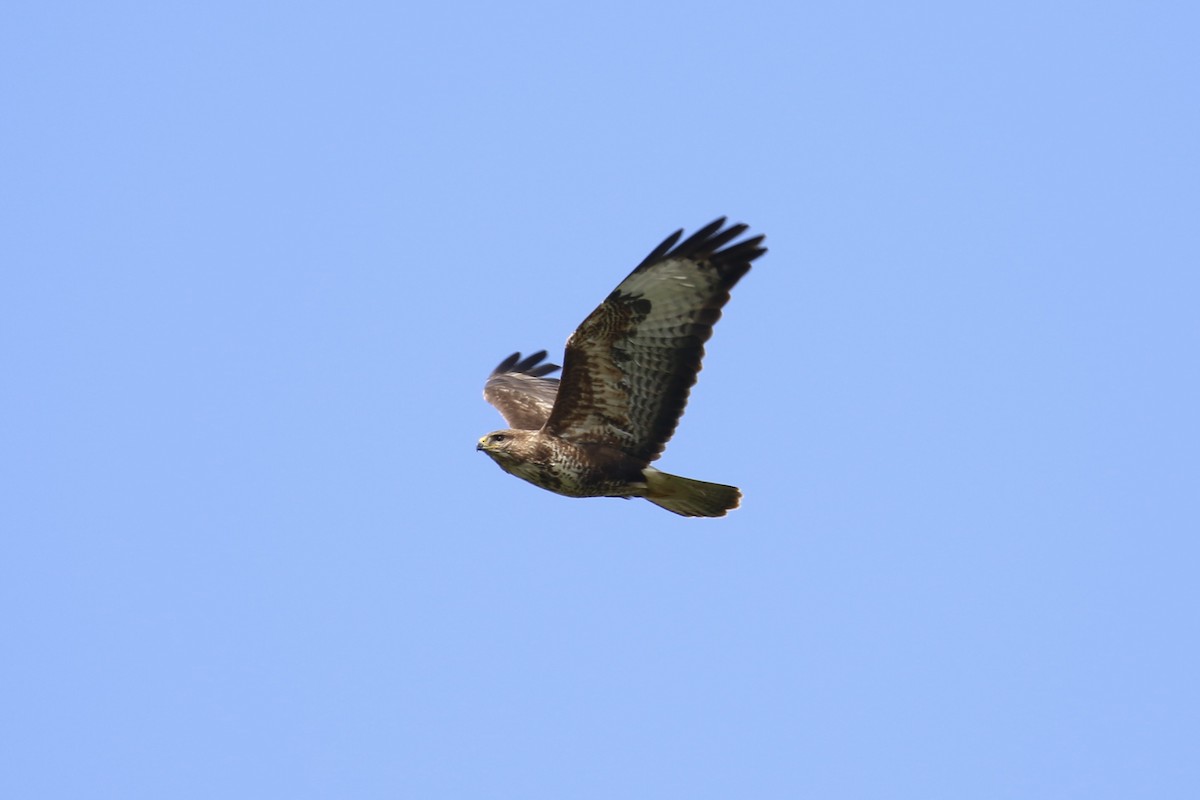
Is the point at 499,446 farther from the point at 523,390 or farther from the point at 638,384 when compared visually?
the point at 523,390

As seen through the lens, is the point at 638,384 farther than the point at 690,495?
No

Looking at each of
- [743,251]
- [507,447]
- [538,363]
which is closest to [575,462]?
[507,447]

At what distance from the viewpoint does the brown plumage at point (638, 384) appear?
10.0m

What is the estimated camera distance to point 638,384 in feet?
34.1

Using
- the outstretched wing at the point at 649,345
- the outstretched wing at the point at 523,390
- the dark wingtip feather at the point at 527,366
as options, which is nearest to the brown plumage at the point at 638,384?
the outstretched wing at the point at 649,345

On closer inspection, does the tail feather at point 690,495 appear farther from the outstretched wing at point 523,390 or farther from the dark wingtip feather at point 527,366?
the dark wingtip feather at point 527,366

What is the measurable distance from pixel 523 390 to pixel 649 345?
124 inches

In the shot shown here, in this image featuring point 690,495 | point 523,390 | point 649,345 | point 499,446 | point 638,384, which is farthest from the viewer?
point 523,390

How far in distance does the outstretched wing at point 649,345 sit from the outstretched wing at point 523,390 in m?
1.17

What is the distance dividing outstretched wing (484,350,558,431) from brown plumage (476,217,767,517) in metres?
1.01

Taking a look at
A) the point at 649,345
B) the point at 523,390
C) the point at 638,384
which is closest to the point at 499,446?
the point at 638,384

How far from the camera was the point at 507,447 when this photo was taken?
1055cm

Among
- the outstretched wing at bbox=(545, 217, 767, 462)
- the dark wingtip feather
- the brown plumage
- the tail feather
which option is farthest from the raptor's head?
the dark wingtip feather

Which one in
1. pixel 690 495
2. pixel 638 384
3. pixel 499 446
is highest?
pixel 638 384
